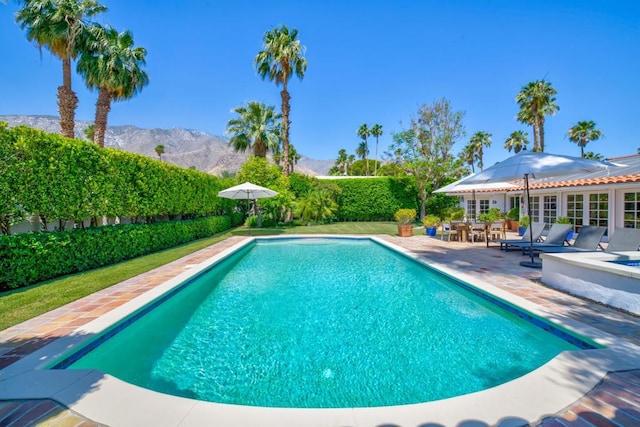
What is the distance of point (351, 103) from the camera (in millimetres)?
29797

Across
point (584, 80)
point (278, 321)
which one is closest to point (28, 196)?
point (278, 321)

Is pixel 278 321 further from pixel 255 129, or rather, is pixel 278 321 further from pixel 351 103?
pixel 351 103

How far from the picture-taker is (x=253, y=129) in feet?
82.7

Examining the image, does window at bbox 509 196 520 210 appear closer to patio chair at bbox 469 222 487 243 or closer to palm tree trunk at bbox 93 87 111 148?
patio chair at bbox 469 222 487 243

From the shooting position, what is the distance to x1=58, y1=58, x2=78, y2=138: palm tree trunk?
50.0 feet

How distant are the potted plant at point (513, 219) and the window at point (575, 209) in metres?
2.94

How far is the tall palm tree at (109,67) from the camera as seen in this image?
50.4 ft

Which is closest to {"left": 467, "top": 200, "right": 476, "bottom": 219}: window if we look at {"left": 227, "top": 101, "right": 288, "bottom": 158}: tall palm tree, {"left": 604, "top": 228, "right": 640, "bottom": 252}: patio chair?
{"left": 604, "top": 228, "right": 640, "bottom": 252}: patio chair

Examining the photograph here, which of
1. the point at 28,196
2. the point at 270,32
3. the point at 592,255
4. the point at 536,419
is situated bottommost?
the point at 536,419

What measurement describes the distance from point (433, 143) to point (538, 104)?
39.5 ft

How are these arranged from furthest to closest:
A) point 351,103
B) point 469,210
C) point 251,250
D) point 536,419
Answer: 1. point 351,103
2. point 469,210
3. point 251,250
4. point 536,419

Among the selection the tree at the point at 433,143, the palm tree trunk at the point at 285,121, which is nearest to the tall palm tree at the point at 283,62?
the palm tree trunk at the point at 285,121

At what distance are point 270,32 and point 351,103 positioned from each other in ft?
35.5

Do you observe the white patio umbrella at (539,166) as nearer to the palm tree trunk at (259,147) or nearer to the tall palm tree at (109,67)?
the tall palm tree at (109,67)
